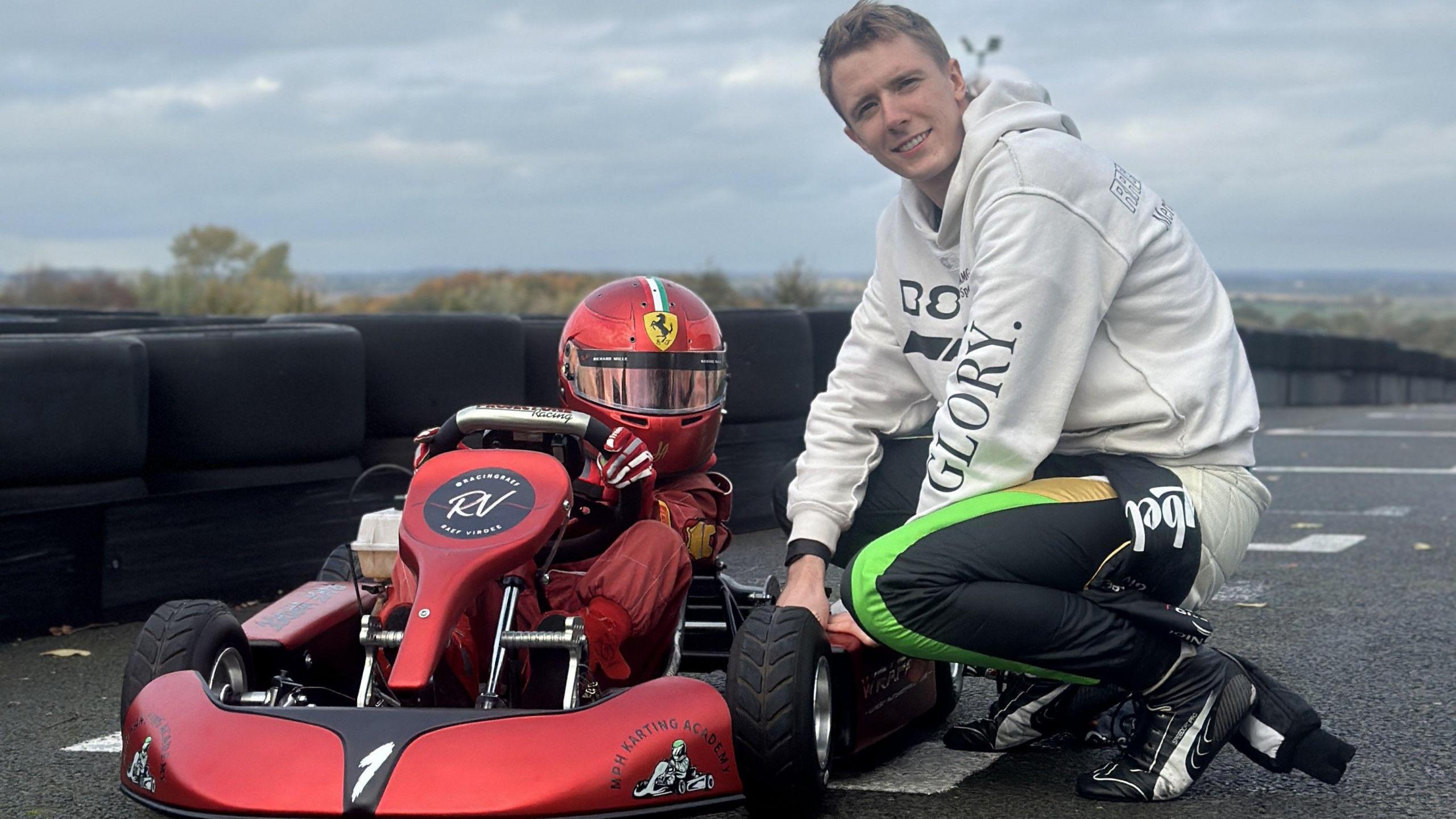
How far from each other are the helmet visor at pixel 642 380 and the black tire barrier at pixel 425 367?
6.90 ft

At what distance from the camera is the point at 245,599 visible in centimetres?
519

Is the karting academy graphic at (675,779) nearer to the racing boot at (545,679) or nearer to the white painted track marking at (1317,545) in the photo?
the racing boot at (545,679)

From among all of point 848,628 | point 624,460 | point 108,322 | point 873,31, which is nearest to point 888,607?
point 848,628

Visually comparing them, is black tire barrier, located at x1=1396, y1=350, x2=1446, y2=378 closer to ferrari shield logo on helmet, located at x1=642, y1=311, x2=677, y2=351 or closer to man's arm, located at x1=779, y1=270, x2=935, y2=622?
man's arm, located at x1=779, y1=270, x2=935, y2=622

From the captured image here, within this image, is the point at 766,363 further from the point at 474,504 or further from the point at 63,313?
the point at 63,313

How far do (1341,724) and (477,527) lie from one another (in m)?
2.00

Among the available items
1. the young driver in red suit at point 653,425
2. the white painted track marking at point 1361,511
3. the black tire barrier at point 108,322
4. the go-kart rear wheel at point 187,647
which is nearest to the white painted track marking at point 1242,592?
the young driver in red suit at point 653,425

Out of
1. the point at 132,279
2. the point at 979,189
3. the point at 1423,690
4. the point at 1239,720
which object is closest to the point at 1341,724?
the point at 1423,690

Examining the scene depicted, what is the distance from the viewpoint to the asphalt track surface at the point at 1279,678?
2.95 meters

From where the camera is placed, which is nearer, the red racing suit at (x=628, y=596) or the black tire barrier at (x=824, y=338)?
the red racing suit at (x=628, y=596)

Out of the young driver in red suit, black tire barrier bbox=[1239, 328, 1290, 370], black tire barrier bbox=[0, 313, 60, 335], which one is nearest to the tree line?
black tire barrier bbox=[1239, 328, 1290, 370]

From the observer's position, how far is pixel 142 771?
8.75ft

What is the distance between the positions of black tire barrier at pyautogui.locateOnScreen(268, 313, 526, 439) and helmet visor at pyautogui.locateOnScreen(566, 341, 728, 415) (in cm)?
210

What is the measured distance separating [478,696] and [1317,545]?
461 cm
